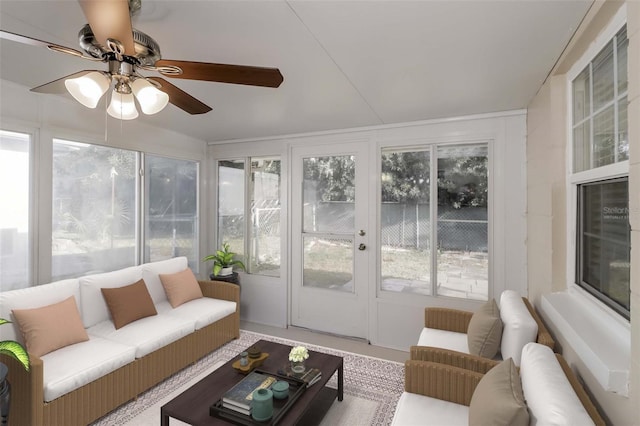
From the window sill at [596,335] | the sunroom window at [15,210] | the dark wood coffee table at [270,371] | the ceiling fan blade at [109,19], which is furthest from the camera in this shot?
the sunroom window at [15,210]

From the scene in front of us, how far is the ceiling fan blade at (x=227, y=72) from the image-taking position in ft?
4.62

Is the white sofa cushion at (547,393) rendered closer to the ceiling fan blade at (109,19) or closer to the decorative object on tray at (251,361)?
the decorative object on tray at (251,361)

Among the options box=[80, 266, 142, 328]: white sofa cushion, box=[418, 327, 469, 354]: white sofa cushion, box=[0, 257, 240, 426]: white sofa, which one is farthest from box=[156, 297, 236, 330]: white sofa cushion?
box=[418, 327, 469, 354]: white sofa cushion

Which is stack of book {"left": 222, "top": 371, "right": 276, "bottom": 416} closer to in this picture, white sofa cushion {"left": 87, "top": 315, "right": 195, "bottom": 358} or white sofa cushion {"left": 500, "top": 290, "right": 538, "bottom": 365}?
white sofa cushion {"left": 87, "top": 315, "right": 195, "bottom": 358}

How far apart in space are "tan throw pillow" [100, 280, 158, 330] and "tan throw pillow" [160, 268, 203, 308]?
0.29m

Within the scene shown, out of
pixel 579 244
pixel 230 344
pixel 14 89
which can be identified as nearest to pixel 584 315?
pixel 579 244

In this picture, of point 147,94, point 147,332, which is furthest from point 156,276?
point 147,94

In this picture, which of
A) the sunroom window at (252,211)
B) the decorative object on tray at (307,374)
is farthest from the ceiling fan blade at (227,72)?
the sunroom window at (252,211)

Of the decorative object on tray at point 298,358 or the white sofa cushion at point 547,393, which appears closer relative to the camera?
the white sofa cushion at point 547,393

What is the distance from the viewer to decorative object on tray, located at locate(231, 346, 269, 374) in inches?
90.7

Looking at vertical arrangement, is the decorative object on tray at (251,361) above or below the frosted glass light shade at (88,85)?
below

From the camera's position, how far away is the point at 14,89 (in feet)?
8.30

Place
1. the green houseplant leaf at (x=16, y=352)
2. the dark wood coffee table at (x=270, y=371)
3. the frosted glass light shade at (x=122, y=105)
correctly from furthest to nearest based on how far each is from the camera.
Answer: the dark wood coffee table at (x=270, y=371), the green houseplant leaf at (x=16, y=352), the frosted glass light shade at (x=122, y=105)

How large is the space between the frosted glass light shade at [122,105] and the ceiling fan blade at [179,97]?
161 mm
